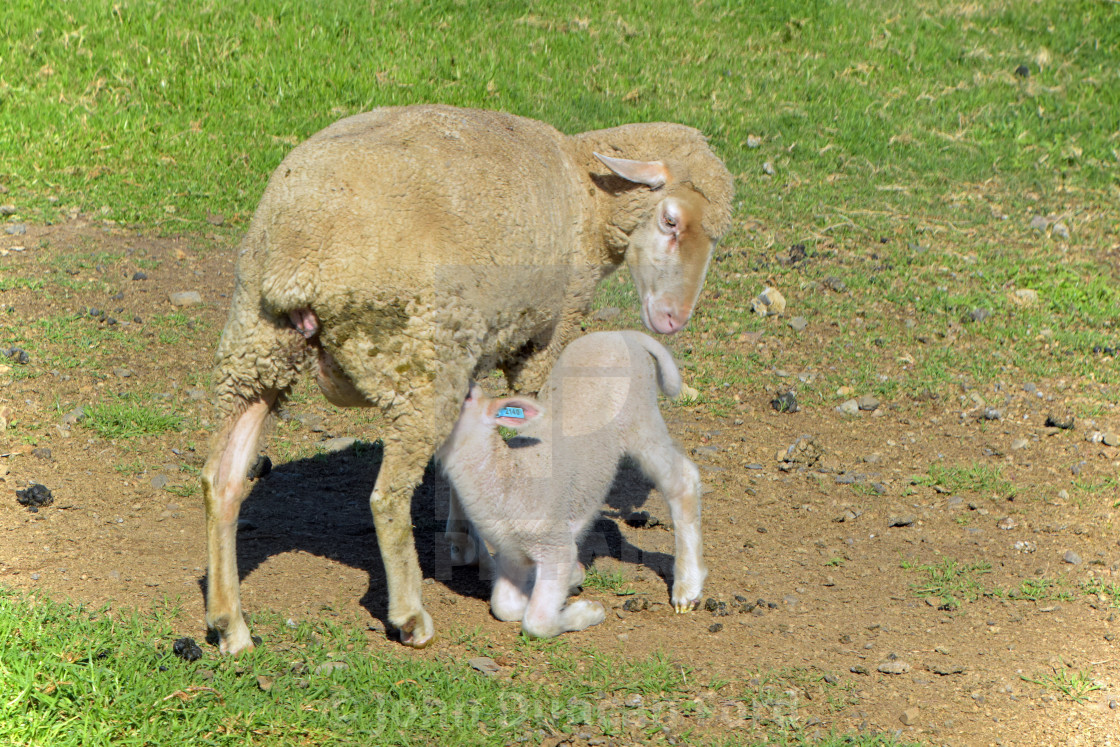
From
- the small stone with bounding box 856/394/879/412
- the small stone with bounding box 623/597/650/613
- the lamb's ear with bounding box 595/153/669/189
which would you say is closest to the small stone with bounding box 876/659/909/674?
the small stone with bounding box 623/597/650/613

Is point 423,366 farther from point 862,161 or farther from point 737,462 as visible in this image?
point 862,161

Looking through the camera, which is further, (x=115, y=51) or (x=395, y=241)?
(x=115, y=51)

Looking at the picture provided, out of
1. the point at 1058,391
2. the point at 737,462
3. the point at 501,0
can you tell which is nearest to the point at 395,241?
the point at 737,462

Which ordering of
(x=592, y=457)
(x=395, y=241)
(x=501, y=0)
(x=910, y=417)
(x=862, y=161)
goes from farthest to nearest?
1. (x=501, y=0)
2. (x=862, y=161)
3. (x=910, y=417)
4. (x=592, y=457)
5. (x=395, y=241)

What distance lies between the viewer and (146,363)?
654 centimetres

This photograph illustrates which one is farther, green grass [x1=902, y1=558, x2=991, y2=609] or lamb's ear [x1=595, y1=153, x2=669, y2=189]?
green grass [x1=902, y1=558, x2=991, y2=609]

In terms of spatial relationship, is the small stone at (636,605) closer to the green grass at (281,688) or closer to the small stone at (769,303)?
the green grass at (281,688)

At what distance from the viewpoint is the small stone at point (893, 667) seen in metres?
4.09

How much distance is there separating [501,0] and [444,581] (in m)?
7.57

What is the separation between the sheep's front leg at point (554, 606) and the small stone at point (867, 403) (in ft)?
9.20

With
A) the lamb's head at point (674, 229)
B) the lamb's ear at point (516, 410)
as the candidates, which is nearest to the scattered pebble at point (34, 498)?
the lamb's ear at point (516, 410)

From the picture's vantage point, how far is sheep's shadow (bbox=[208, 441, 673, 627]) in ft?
16.1

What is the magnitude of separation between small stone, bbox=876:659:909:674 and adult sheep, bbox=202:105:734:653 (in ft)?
5.59

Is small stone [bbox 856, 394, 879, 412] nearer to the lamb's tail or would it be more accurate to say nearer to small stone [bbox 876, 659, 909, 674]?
the lamb's tail
